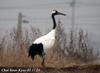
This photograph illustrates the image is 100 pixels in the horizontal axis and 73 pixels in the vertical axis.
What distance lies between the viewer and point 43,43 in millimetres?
3643

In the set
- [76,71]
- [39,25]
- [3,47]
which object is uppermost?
[39,25]

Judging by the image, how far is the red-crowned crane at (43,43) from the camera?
3640mm

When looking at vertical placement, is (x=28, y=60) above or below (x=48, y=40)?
below

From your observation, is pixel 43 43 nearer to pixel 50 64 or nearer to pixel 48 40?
pixel 48 40

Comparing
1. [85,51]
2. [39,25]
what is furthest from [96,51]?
[39,25]

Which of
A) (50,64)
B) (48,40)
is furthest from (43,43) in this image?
(50,64)

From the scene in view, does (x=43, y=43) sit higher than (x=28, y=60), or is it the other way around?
(x=43, y=43)

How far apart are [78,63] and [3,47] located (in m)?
0.80

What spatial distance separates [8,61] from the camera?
3.68 metres

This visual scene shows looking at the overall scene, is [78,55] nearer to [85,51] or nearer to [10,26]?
[85,51]

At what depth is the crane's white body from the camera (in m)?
3.63

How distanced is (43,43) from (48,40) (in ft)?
0.20

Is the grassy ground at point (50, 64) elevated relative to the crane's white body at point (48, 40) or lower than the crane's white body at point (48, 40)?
lower

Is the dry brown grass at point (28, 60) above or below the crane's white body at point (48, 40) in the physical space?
below
